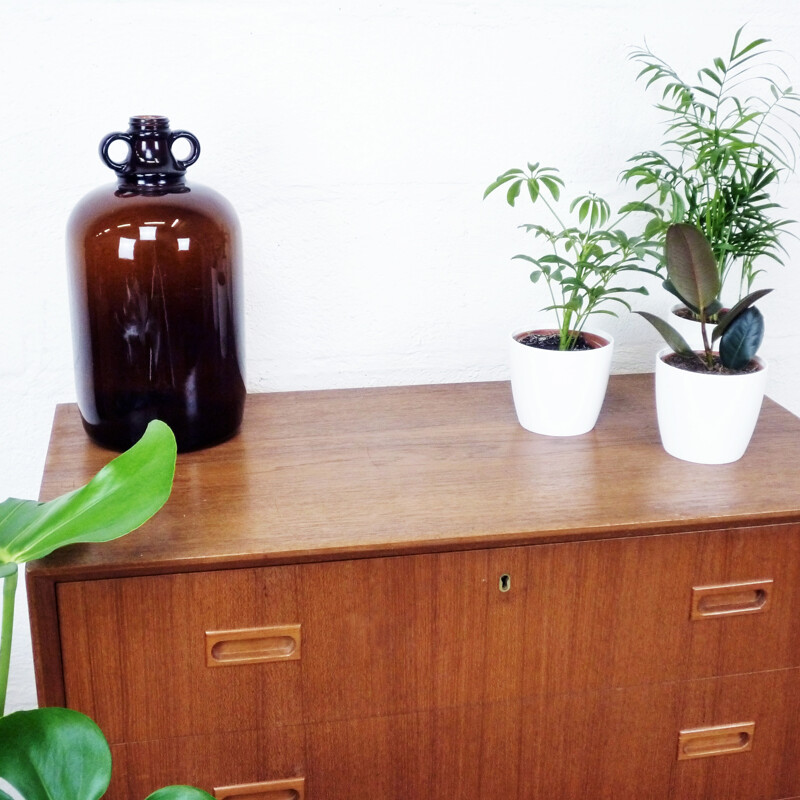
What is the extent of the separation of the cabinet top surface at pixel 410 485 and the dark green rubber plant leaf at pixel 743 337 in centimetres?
14

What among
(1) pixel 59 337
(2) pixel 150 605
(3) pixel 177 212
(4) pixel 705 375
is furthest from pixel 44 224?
(4) pixel 705 375

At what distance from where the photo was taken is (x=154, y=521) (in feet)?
3.51

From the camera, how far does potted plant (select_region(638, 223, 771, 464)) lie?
3.88ft

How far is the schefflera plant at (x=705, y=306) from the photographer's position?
1.16 metres

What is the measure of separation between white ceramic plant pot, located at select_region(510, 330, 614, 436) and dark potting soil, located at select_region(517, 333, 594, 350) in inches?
0.8

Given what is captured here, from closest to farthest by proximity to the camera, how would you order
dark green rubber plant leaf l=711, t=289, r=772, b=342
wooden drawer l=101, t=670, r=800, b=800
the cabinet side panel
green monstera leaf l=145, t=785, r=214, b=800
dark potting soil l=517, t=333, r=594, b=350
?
green monstera leaf l=145, t=785, r=214, b=800
the cabinet side panel
wooden drawer l=101, t=670, r=800, b=800
dark green rubber plant leaf l=711, t=289, r=772, b=342
dark potting soil l=517, t=333, r=594, b=350

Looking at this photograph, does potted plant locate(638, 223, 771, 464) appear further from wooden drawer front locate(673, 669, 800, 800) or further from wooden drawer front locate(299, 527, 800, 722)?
wooden drawer front locate(673, 669, 800, 800)

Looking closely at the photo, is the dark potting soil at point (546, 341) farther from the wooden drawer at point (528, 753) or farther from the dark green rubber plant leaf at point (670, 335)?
the wooden drawer at point (528, 753)

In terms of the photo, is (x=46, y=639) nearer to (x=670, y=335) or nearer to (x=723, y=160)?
(x=670, y=335)

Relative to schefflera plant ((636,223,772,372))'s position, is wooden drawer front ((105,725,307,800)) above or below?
below

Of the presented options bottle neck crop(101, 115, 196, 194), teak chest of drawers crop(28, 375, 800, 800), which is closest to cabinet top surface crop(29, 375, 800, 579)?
teak chest of drawers crop(28, 375, 800, 800)

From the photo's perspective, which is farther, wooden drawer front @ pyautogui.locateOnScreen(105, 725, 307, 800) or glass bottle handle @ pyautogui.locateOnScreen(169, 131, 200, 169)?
glass bottle handle @ pyautogui.locateOnScreen(169, 131, 200, 169)

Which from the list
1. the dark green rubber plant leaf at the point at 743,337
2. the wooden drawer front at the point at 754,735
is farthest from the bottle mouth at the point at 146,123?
the wooden drawer front at the point at 754,735

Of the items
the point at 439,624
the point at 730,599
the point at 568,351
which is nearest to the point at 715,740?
the point at 730,599
